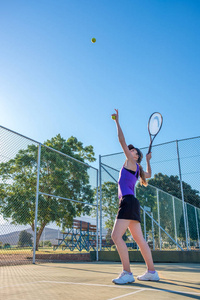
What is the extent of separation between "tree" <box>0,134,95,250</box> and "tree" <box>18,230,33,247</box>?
0.23 meters

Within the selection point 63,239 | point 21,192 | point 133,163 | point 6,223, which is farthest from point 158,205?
point 133,163

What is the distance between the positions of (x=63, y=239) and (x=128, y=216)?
27.4ft

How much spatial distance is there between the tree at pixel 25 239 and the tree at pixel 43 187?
232 mm

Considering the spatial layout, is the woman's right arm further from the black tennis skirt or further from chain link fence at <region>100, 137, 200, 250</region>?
chain link fence at <region>100, 137, 200, 250</region>

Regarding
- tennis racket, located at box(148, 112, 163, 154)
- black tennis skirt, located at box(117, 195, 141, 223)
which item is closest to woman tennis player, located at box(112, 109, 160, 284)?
black tennis skirt, located at box(117, 195, 141, 223)

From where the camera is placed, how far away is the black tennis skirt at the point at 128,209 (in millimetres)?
2793

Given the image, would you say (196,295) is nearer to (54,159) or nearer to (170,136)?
(170,136)

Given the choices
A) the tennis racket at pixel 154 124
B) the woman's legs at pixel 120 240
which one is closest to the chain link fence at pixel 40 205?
the tennis racket at pixel 154 124

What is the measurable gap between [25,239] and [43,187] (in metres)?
4.23

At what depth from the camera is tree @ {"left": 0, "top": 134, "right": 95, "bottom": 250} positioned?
6.07 metres

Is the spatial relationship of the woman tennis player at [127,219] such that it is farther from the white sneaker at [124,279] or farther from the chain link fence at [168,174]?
A: the chain link fence at [168,174]

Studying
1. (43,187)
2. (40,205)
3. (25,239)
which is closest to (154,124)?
(25,239)

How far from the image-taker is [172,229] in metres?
13.2

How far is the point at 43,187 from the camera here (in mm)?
10219
